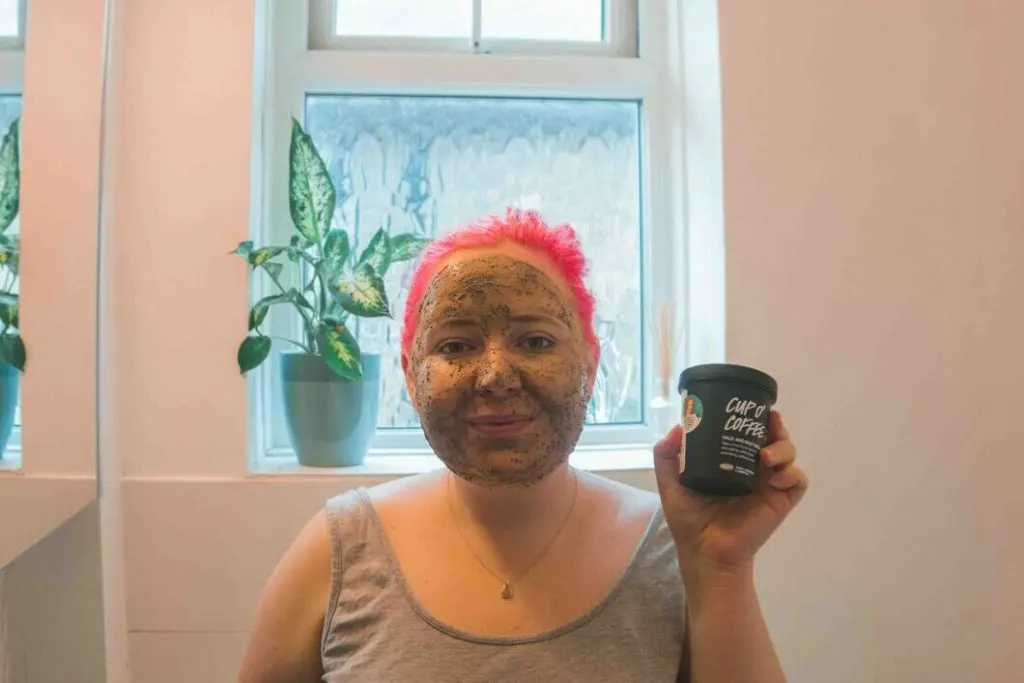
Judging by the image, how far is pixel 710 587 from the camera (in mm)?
615

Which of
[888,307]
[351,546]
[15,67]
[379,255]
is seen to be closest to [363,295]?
[379,255]

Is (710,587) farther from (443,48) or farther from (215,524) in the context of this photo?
(443,48)

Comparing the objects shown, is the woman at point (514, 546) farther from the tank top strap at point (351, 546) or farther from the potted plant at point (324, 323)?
the potted plant at point (324, 323)

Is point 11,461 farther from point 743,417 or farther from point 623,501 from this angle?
point 743,417

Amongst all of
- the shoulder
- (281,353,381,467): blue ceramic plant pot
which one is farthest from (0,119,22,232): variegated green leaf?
the shoulder

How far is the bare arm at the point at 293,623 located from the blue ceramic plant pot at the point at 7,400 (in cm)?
48

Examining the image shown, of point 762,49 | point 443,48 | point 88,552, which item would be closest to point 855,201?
point 762,49

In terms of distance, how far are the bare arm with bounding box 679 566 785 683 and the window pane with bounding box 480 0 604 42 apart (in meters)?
1.05

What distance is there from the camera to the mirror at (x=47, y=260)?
0.87 meters

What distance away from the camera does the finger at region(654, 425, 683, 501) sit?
635 millimetres

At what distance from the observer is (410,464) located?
111cm

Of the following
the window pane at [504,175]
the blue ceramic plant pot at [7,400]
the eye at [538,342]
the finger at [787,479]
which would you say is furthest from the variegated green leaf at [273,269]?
the finger at [787,479]

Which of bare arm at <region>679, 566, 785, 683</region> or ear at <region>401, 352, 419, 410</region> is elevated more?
ear at <region>401, 352, 419, 410</region>

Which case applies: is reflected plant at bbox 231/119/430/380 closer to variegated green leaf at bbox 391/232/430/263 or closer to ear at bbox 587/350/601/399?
variegated green leaf at bbox 391/232/430/263
